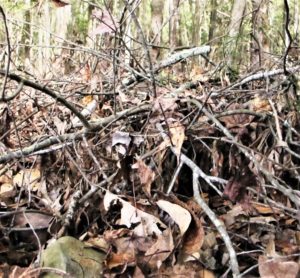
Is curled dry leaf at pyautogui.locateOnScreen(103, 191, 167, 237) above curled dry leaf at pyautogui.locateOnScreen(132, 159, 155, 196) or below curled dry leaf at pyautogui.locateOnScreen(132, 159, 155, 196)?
below

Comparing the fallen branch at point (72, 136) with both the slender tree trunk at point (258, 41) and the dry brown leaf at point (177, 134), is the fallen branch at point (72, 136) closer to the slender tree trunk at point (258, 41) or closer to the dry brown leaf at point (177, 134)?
the dry brown leaf at point (177, 134)

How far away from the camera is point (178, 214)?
6.52ft

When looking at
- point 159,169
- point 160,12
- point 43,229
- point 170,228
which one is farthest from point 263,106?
point 160,12

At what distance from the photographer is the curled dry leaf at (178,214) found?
1929 millimetres

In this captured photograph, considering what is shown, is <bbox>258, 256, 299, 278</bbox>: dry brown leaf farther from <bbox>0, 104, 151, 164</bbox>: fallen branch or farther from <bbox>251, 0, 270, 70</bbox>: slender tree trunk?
<bbox>251, 0, 270, 70</bbox>: slender tree trunk

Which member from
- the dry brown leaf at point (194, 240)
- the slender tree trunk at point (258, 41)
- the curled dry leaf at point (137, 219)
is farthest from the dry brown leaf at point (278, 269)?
the slender tree trunk at point (258, 41)

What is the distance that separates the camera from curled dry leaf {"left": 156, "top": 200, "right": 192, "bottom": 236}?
1.93 m

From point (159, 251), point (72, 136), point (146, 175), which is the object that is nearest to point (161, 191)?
point (146, 175)

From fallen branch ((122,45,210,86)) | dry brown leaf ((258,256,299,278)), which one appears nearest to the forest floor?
dry brown leaf ((258,256,299,278))

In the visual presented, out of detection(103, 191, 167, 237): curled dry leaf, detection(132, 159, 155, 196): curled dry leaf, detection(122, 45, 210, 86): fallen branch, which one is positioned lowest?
detection(103, 191, 167, 237): curled dry leaf

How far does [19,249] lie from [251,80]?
141 centimetres

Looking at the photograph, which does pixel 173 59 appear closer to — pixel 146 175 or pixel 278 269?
pixel 146 175

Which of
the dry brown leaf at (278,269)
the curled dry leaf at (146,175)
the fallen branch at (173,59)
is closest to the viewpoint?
the dry brown leaf at (278,269)

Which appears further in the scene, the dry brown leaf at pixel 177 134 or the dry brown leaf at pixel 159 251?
the dry brown leaf at pixel 177 134
